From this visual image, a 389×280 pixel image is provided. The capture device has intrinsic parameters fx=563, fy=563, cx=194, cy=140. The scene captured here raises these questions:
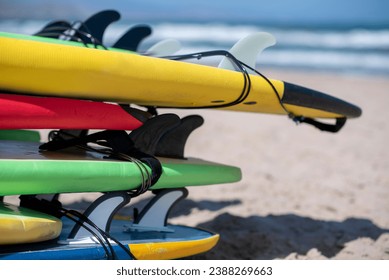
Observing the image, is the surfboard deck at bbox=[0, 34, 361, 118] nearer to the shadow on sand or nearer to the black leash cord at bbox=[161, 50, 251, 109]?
the black leash cord at bbox=[161, 50, 251, 109]

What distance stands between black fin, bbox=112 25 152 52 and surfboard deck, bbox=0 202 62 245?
203 centimetres

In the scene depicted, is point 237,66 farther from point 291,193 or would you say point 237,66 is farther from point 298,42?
point 298,42

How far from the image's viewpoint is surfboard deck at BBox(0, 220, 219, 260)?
2.29 metres

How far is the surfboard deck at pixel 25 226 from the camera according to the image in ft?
7.23

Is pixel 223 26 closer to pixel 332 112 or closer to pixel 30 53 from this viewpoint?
pixel 332 112

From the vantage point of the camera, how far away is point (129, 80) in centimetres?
246

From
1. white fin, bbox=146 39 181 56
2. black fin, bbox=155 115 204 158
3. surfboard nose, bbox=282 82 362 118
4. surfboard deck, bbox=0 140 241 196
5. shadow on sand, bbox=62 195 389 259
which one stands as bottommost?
shadow on sand, bbox=62 195 389 259

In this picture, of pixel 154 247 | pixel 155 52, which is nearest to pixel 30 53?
pixel 154 247

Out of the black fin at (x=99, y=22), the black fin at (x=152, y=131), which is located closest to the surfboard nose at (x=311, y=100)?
the black fin at (x=152, y=131)

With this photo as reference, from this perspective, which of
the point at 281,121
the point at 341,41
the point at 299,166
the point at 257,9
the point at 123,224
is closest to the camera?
the point at 123,224

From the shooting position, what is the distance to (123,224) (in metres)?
3.02

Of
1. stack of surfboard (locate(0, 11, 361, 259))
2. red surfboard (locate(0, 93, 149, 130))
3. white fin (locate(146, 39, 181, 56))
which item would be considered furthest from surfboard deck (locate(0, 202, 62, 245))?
white fin (locate(146, 39, 181, 56))

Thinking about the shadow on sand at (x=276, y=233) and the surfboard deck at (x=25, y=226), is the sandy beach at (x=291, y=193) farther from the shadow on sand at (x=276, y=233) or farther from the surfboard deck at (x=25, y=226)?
the surfboard deck at (x=25, y=226)
